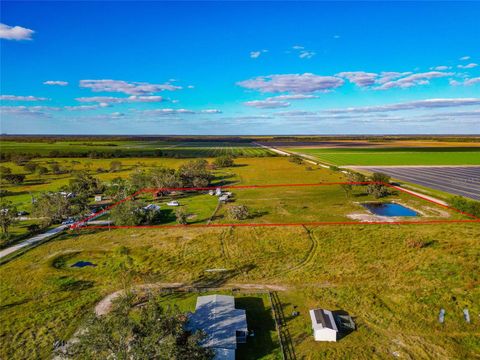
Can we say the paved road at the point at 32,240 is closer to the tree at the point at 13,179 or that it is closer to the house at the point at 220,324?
the house at the point at 220,324

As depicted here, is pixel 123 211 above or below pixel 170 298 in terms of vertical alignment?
above

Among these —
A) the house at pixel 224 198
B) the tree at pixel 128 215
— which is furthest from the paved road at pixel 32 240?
the house at pixel 224 198

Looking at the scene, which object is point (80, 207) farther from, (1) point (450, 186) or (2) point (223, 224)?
(1) point (450, 186)

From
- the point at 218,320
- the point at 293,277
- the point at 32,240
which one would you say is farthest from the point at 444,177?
A: the point at 32,240

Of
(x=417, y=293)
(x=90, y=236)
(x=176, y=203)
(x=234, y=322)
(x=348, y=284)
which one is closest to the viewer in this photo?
(x=234, y=322)

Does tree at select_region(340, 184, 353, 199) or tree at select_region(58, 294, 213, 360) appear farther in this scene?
tree at select_region(340, 184, 353, 199)

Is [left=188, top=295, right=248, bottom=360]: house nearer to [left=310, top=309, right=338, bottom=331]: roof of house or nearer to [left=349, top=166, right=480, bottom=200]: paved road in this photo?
[left=310, top=309, right=338, bottom=331]: roof of house

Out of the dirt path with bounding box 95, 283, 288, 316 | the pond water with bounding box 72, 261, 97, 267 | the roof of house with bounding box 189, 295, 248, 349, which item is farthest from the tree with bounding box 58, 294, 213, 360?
the pond water with bounding box 72, 261, 97, 267

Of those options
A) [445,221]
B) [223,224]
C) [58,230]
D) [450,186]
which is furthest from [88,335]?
[450,186]
